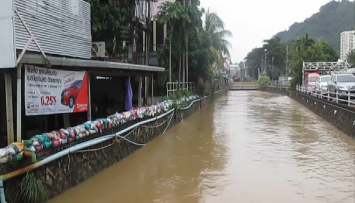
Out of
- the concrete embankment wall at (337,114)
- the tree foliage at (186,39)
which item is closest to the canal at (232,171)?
the concrete embankment wall at (337,114)

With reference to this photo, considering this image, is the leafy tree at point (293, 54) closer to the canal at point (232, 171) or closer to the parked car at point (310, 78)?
the parked car at point (310, 78)

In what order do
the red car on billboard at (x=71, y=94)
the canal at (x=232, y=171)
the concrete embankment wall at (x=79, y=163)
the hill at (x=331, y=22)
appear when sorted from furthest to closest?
1. the hill at (x=331, y=22)
2. the red car on billboard at (x=71, y=94)
3. the canal at (x=232, y=171)
4. the concrete embankment wall at (x=79, y=163)

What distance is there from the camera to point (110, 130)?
30.0 ft

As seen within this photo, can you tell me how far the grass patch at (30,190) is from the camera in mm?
5562

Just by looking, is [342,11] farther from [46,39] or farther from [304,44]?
[46,39]

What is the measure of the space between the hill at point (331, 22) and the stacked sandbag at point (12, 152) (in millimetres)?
102792

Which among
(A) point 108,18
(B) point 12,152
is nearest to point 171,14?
(A) point 108,18

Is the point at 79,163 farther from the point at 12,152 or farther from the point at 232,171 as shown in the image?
the point at 232,171

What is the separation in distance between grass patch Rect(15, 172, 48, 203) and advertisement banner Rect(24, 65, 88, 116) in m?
1.43

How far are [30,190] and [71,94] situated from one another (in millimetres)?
2842

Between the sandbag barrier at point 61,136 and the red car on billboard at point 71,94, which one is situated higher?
the red car on billboard at point 71,94

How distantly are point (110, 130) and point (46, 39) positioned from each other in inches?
112

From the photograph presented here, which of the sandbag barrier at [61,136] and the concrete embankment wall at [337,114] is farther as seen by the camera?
the concrete embankment wall at [337,114]

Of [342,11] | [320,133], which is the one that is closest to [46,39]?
[320,133]
